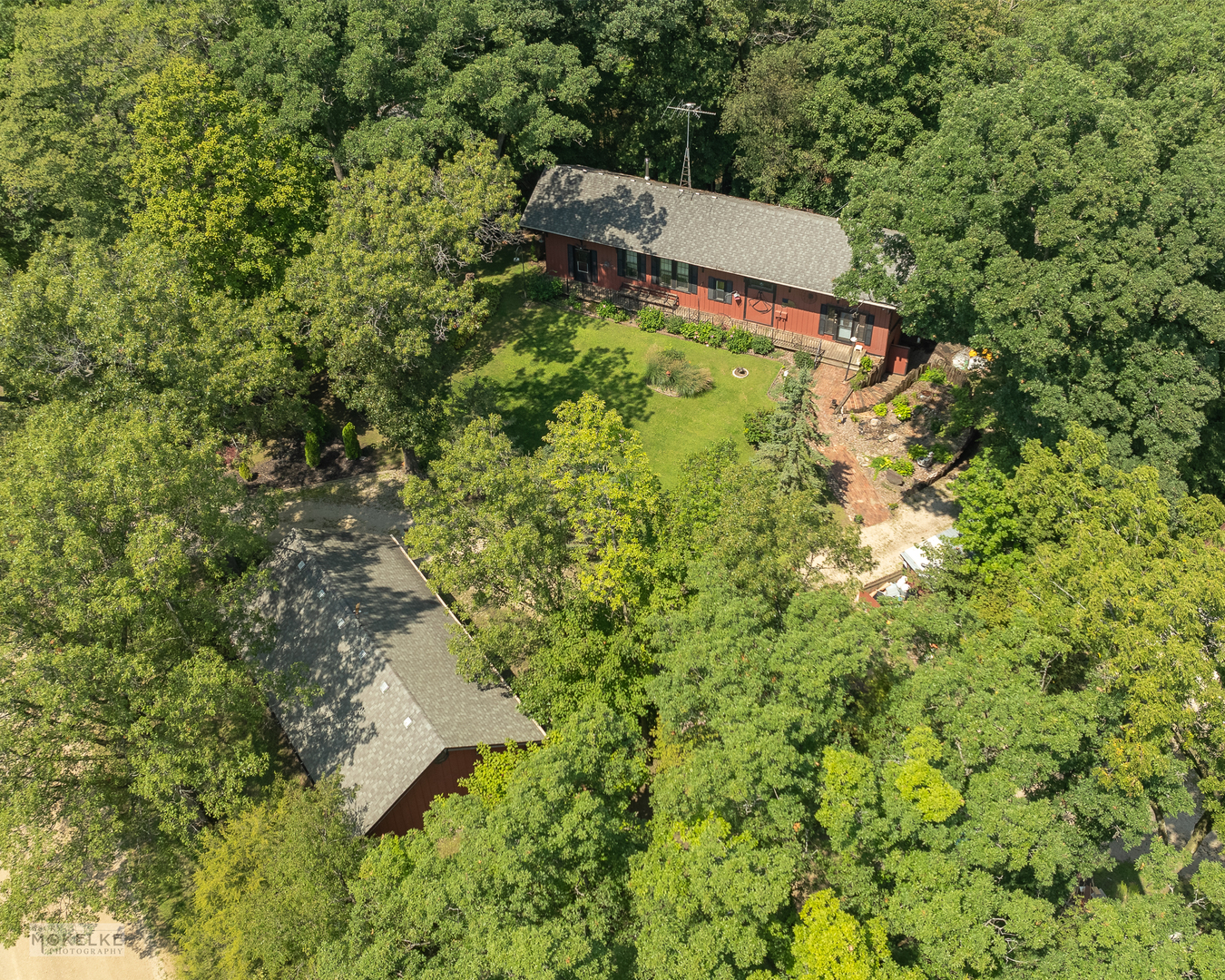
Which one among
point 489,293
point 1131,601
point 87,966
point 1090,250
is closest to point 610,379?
point 489,293

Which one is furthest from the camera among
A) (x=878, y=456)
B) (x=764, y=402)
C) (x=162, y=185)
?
(x=764, y=402)

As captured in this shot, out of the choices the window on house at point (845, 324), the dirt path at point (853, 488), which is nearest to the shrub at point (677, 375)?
the window on house at point (845, 324)

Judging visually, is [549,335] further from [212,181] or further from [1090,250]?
[1090,250]

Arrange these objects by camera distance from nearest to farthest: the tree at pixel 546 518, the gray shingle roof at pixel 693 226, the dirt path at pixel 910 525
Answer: the tree at pixel 546 518, the dirt path at pixel 910 525, the gray shingle roof at pixel 693 226

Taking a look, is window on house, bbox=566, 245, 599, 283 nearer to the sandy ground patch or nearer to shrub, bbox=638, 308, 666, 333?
shrub, bbox=638, 308, 666, 333

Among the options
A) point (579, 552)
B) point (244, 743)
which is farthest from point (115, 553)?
point (579, 552)

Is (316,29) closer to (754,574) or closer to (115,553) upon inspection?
(115,553)

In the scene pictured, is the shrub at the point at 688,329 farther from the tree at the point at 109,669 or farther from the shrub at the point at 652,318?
the tree at the point at 109,669
